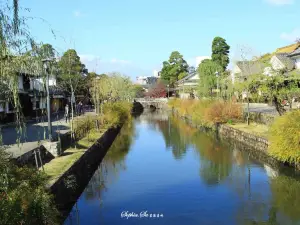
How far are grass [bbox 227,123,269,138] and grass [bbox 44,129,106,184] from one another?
1038 centimetres

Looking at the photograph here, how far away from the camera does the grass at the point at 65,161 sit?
11184 millimetres

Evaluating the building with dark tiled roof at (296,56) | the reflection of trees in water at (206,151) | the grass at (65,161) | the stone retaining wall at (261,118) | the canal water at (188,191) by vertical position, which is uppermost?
the building with dark tiled roof at (296,56)

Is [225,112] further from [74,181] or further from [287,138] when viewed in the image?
[74,181]

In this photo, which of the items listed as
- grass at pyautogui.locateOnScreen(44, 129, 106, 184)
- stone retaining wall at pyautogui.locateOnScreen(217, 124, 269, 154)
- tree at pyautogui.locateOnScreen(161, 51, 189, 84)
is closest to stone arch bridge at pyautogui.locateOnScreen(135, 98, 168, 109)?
tree at pyautogui.locateOnScreen(161, 51, 189, 84)

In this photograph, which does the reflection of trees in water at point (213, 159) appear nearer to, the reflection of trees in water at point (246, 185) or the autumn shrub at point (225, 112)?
the reflection of trees in water at point (246, 185)

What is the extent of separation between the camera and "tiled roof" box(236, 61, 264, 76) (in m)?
27.6

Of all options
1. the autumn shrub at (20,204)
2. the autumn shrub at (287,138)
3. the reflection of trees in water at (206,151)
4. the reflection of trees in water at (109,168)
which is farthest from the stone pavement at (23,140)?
the autumn shrub at (287,138)

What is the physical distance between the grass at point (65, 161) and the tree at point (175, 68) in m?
72.8

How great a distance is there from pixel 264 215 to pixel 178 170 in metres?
7.22

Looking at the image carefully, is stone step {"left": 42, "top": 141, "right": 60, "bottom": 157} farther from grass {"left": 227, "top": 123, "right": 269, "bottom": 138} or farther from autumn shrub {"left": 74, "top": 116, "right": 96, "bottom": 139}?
grass {"left": 227, "top": 123, "right": 269, "bottom": 138}

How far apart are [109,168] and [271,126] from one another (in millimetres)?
8471

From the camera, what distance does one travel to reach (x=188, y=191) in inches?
555

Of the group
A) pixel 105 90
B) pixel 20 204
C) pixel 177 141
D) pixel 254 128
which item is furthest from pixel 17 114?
pixel 105 90

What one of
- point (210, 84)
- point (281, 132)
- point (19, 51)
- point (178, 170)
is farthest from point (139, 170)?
point (210, 84)
